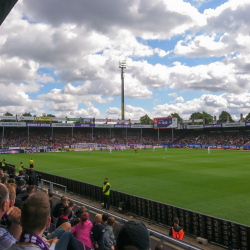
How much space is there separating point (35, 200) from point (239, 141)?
7228cm

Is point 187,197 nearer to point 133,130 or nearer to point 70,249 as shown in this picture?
point 70,249

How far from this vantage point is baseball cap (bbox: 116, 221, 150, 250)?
189cm

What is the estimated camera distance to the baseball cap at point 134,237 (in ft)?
6.21

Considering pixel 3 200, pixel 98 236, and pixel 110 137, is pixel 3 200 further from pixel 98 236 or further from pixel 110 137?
pixel 110 137

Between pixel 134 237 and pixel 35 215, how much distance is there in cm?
89

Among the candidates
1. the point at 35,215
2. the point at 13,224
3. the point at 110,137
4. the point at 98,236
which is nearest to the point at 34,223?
the point at 35,215

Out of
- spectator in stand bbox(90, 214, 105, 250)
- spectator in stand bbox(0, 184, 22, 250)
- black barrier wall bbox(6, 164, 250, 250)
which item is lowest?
black barrier wall bbox(6, 164, 250, 250)

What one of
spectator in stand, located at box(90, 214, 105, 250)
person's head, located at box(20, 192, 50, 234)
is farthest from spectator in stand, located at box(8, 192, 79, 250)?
spectator in stand, located at box(90, 214, 105, 250)

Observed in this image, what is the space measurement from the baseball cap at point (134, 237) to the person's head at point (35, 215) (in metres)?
0.70

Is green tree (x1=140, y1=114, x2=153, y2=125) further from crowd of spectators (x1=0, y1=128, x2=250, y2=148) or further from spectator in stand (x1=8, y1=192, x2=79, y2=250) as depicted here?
spectator in stand (x1=8, y1=192, x2=79, y2=250)

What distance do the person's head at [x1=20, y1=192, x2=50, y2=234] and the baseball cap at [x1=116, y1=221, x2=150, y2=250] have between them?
702 millimetres

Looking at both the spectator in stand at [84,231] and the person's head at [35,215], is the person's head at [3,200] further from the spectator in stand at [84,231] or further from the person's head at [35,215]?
the spectator in stand at [84,231]

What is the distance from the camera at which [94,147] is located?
64.7 meters

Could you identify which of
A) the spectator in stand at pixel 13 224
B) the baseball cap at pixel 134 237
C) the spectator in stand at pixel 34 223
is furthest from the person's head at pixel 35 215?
the baseball cap at pixel 134 237
